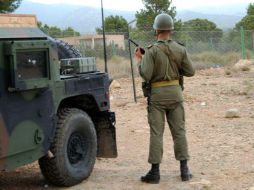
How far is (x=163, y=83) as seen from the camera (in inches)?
233

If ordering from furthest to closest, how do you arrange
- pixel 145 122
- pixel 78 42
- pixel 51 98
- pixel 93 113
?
pixel 78 42, pixel 145 122, pixel 93 113, pixel 51 98

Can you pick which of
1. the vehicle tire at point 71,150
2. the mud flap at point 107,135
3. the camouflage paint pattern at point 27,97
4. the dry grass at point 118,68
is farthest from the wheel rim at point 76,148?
the dry grass at point 118,68

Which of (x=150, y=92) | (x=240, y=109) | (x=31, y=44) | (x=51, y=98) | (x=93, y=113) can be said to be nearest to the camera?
(x=31, y=44)

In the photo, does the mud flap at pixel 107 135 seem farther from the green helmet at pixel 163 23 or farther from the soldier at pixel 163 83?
the green helmet at pixel 163 23

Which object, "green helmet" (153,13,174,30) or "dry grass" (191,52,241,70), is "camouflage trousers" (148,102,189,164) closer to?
"green helmet" (153,13,174,30)

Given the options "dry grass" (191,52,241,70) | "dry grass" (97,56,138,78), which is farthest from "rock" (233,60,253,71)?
"dry grass" (97,56,138,78)

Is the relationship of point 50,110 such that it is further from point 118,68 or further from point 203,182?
point 118,68

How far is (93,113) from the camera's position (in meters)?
6.46

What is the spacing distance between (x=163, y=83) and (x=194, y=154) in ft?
5.85

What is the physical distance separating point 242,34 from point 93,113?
21177 mm

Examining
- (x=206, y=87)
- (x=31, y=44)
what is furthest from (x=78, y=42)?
(x=31, y=44)

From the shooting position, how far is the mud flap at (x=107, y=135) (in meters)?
6.43

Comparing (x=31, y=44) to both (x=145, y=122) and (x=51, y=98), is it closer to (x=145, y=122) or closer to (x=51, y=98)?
(x=51, y=98)

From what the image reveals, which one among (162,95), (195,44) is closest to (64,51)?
(162,95)
